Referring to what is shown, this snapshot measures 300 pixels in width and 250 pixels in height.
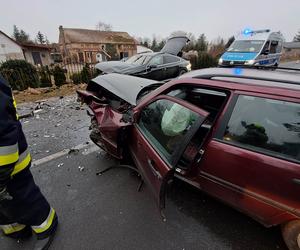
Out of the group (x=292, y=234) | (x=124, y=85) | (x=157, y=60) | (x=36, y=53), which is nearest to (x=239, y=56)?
(x=157, y=60)


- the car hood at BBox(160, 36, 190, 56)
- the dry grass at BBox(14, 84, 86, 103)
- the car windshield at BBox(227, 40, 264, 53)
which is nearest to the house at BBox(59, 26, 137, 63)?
the dry grass at BBox(14, 84, 86, 103)

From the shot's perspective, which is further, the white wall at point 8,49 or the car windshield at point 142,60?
the white wall at point 8,49

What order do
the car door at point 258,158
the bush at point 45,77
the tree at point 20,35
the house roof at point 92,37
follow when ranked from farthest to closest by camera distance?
the tree at point 20,35, the house roof at point 92,37, the bush at point 45,77, the car door at point 258,158

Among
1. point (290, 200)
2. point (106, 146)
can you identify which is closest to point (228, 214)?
point (290, 200)

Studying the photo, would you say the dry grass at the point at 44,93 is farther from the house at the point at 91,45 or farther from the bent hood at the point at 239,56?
the house at the point at 91,45

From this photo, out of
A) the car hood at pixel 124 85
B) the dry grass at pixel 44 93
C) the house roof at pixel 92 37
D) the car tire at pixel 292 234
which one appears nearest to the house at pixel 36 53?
the house roof at pixel 92 37

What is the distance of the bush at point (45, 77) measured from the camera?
359 inches

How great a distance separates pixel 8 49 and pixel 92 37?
1431 centimetres

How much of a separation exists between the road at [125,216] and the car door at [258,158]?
404mm

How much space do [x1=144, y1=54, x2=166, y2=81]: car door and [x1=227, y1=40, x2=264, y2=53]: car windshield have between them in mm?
4875

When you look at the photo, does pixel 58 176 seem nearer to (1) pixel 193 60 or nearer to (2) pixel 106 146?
(2) pixel 106 146

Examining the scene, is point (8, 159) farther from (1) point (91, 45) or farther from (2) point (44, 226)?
(1) point (91, 45)

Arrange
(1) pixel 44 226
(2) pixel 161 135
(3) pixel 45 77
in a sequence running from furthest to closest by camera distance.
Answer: (3) pixel 45 77 < (2) pixel 161 135 < (1) pixel 44 226

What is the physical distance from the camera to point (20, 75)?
8750mm
